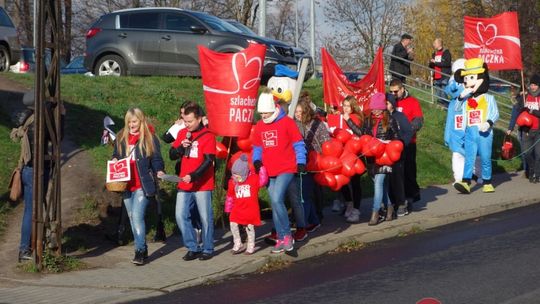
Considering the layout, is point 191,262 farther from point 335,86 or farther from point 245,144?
point 335,86

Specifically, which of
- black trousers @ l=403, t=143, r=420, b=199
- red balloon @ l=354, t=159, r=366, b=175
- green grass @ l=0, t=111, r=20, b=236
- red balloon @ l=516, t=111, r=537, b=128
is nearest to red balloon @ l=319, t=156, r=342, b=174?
red balloon @ l=354, t=159, r=366, b=175

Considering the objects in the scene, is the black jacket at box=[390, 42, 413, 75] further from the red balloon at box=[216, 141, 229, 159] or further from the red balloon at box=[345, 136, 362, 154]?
the red balloon at box=[216, 141, 229, 159]

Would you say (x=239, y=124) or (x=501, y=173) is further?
(x=501, y=173)

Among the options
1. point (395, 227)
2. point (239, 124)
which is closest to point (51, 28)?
point (239, 124)

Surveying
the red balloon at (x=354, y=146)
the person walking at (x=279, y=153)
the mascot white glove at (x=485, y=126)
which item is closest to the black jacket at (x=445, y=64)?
the mascot white glove at (x=485, y=126)

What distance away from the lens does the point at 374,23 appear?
4588 cm

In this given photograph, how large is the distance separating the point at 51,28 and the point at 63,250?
2.65 m

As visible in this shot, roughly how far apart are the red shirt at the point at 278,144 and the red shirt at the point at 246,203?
0.27 metres

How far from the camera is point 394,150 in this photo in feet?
41.5

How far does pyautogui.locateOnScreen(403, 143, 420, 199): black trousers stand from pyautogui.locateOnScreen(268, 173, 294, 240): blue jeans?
140 inches

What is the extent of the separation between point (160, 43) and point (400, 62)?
6315mm

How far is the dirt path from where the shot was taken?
36.0ft

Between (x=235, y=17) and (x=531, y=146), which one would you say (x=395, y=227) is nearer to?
(x=531, y=146)

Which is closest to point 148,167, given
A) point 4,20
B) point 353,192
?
point 353,192
